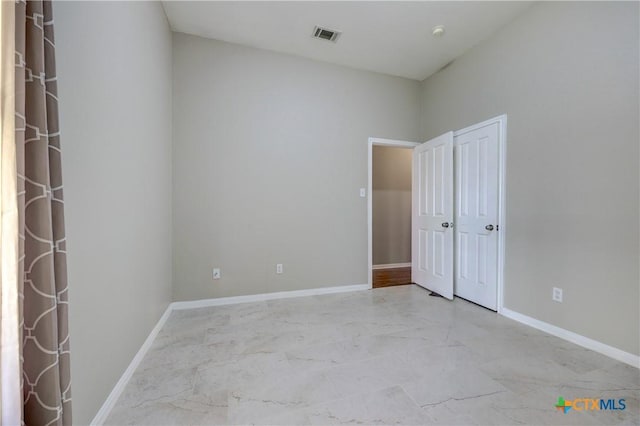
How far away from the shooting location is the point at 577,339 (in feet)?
6.89

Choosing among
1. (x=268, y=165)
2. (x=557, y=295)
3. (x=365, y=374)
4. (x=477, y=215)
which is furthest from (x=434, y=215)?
(x=365, y=374)

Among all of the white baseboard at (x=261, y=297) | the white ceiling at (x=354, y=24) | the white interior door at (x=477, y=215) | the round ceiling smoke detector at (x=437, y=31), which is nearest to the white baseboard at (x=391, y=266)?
the white baseboard at (x=261, y=297)

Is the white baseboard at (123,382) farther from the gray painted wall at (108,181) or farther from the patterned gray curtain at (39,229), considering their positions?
the patterned gray curtain at (39,229)

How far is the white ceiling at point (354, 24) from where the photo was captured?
2404 millimetres

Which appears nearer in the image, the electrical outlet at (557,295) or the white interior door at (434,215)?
the electrical outlet at (557,295)

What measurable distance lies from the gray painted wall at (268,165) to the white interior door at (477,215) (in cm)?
106

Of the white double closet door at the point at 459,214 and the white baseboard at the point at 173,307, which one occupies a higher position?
the white double closet door at the point at 459,214

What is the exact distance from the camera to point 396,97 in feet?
12.1

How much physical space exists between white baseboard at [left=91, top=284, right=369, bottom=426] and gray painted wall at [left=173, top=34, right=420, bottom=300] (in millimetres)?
68

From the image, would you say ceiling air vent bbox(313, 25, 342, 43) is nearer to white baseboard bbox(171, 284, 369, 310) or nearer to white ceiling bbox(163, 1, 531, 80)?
white ceiling bbox(163, 1, 531, 80)

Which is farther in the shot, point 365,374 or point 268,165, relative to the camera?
point 268,165

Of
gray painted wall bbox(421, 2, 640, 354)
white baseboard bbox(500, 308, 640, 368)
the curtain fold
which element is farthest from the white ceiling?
white baseboard bbox(500, 308, 640, 368)

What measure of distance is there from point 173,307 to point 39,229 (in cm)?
237

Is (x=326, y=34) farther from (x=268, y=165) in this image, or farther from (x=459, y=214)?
(x=459, y=214)
